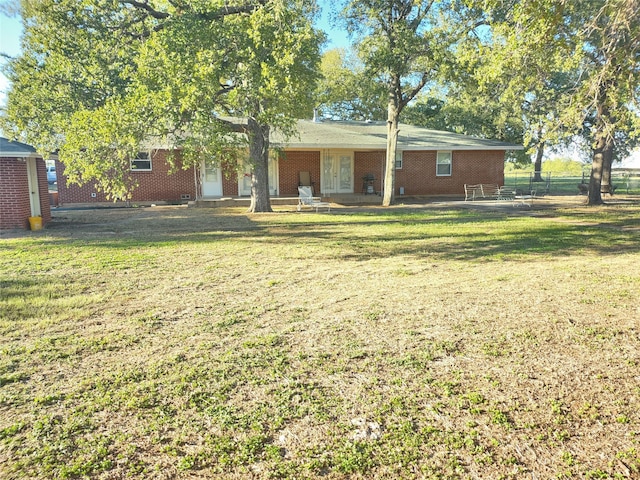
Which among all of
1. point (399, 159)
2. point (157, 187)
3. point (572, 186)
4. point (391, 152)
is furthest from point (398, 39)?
point (572, 186)

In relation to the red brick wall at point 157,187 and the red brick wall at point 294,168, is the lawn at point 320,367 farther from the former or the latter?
the red brick wall at point 294,168

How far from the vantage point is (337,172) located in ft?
75.9

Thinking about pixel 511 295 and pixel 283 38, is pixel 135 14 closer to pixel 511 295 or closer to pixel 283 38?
pixel 283 38

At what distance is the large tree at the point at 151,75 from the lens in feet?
35.3

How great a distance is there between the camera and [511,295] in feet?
19.1

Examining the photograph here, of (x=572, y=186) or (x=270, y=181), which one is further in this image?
(x=572, y=186)

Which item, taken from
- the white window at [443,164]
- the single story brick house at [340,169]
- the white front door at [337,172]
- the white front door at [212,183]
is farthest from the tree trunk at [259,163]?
the white window at [443,164]

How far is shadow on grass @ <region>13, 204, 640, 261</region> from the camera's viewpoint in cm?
928

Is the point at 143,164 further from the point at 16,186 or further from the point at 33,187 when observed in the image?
the point at 16,186

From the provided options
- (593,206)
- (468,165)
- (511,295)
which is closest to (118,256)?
(511,295)

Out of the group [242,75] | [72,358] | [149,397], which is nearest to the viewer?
[149,397]

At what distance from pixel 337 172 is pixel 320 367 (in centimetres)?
1977

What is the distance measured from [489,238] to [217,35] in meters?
8.10

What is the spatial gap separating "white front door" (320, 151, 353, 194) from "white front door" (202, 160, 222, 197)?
4950 mm
